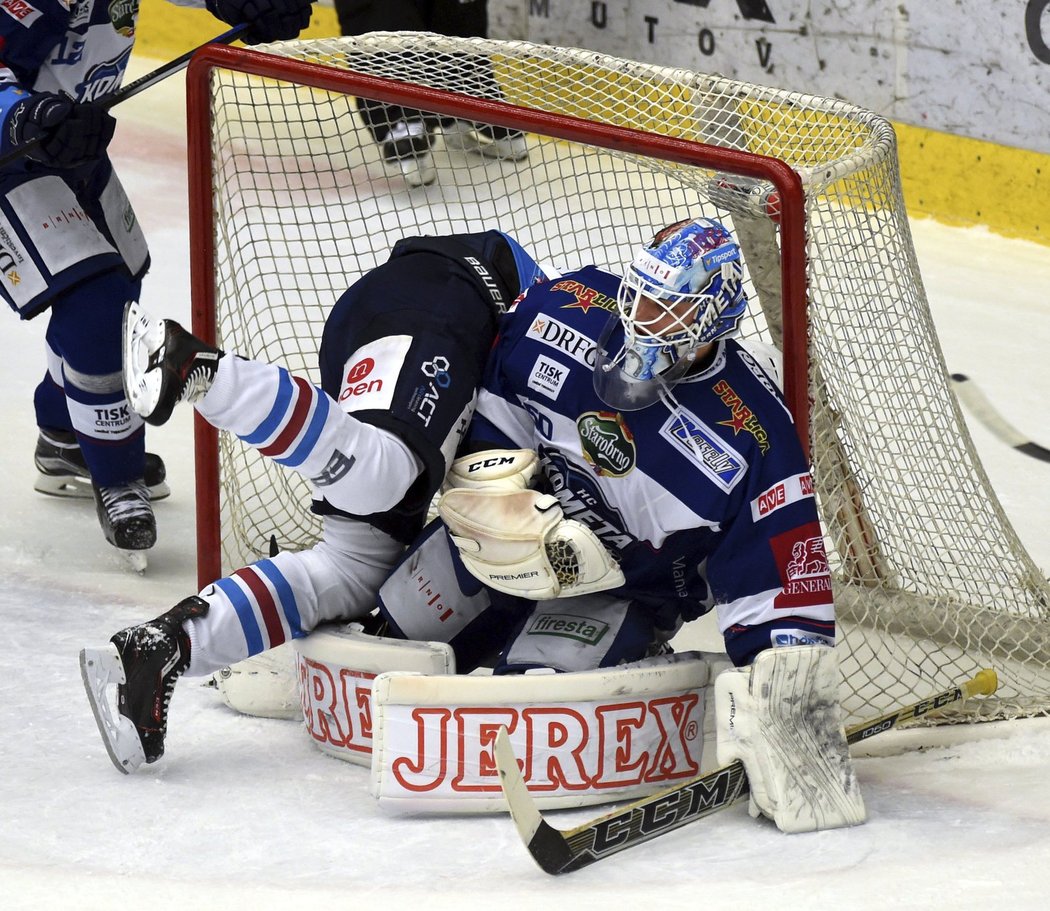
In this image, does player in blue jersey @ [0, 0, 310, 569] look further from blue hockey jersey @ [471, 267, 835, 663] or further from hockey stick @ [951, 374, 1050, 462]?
hockey stick @ [951, 374, 1050, 462]

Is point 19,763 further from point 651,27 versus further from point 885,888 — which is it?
point 651,27

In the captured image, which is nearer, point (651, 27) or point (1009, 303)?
point (1009, 303)

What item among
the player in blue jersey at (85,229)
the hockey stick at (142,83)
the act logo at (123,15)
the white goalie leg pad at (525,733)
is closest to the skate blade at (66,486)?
the player in blue jersey at (85,229)

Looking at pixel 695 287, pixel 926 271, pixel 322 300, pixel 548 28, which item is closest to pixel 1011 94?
pixel 926 271

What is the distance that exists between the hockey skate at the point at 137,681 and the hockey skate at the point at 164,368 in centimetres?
37

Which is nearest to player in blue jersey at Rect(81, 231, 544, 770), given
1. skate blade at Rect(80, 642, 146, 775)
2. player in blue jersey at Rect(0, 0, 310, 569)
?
skate blade at Rect(80, 642, 146, 775)

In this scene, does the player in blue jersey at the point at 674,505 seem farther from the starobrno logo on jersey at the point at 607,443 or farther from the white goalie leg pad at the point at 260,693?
the white goalie leg pad at the point at 260,693

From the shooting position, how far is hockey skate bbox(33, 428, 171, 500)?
149 inches

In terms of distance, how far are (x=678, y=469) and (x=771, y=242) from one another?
61 cm

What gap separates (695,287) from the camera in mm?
2436

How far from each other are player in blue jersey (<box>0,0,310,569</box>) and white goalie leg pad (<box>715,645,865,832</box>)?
1422 millimetres

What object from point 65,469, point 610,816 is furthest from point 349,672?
point 65,469

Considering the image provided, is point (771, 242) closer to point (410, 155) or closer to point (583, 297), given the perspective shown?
point (583, 297)

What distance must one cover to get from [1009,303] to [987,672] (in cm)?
234
